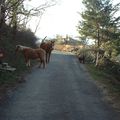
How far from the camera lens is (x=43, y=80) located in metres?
19.5

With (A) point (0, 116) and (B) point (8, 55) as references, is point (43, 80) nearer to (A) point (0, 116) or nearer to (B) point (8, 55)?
(B) point (8, 55)

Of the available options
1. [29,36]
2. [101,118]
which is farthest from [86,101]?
[29,36]

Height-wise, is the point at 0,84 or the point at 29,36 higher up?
the point at 29,36

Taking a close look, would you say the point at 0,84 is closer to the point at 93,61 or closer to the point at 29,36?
the point at 29,36

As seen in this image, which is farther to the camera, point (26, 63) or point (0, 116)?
point (26, 63)

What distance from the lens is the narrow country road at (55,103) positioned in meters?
11.9

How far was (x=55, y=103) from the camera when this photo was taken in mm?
13750

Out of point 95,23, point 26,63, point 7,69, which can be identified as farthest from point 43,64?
point 95,23

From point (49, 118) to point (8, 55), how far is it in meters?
14.2

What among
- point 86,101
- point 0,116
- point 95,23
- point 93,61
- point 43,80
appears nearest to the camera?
point 0,116

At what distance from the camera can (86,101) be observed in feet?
48.0

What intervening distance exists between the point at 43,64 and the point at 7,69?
539cm

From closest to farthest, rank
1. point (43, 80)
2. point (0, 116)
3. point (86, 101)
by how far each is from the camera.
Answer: point (0, 116) → point (86, 101) → point (43, 80)

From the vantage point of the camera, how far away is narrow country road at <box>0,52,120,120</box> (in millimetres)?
11875
